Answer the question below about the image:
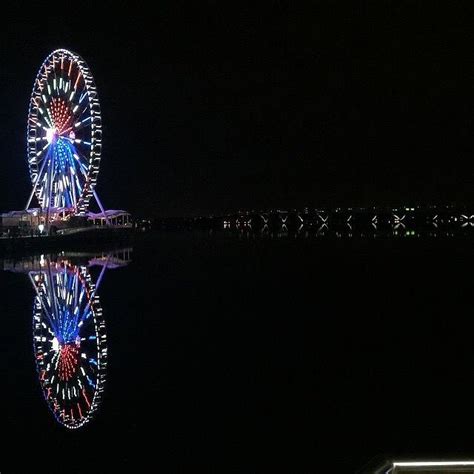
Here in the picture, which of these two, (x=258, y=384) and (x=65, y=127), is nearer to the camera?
(x=258, y=384)

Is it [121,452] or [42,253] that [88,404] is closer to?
[121,452]

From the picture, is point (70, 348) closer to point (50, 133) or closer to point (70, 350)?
point (70, 350)

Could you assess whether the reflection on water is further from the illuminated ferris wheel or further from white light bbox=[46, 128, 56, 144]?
white light bbox=[46, 128, 56, 144]

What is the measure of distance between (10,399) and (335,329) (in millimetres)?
6502

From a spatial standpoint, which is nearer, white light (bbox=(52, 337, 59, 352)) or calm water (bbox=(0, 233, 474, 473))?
calm water (bbox=(0, 233, 474, 473))

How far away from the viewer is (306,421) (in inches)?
272

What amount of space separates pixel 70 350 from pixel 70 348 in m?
0.15

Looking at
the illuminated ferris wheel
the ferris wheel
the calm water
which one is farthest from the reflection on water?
the ferris wheel

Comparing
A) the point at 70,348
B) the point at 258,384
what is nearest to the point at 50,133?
the point at 70,348

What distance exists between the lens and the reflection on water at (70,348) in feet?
25.3

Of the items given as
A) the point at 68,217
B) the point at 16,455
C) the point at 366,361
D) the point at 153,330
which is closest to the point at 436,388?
the point at 366,361

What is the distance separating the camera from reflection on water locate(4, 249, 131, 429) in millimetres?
7723

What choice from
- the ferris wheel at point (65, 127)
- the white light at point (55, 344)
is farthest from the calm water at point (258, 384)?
the ferris wheel at point (65, 127)

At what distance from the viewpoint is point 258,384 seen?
27.7 ft
